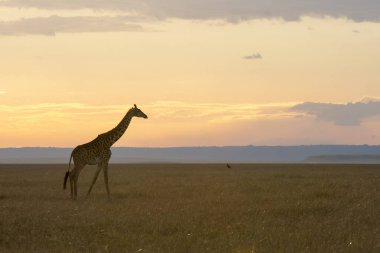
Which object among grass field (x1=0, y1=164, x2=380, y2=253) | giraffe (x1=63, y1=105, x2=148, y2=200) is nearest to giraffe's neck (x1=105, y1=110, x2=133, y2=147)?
giraffe (x1=63, y1=105, x2=148, y2=200)

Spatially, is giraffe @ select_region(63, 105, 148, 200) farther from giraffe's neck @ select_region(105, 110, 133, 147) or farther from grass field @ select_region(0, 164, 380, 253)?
grass field @ select_region(0, 164, 380, 253)

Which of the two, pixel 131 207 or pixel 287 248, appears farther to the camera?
pixel 131 207

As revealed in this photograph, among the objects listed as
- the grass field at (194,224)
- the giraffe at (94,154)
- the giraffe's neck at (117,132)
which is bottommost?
the grass field at (194,224)

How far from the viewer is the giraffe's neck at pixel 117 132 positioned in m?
25.5

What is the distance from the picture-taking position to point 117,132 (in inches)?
1012

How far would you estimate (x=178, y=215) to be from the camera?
17.6 meters

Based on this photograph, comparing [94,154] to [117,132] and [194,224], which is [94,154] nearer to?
[117,132]

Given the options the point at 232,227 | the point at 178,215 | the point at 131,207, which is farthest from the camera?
the point at 131,207

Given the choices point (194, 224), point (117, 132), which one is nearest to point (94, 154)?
point (117, 132)

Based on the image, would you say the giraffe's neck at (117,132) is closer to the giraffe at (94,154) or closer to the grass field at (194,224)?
the giraffe at (94,154)

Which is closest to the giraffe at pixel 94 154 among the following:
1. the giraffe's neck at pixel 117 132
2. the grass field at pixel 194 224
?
the giraffe's neck at pixel 117 132

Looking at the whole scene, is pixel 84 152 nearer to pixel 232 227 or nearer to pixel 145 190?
pixel 145 190

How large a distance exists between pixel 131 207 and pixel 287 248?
8352 millimetres

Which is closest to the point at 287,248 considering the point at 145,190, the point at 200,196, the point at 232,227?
the point at 232,227
